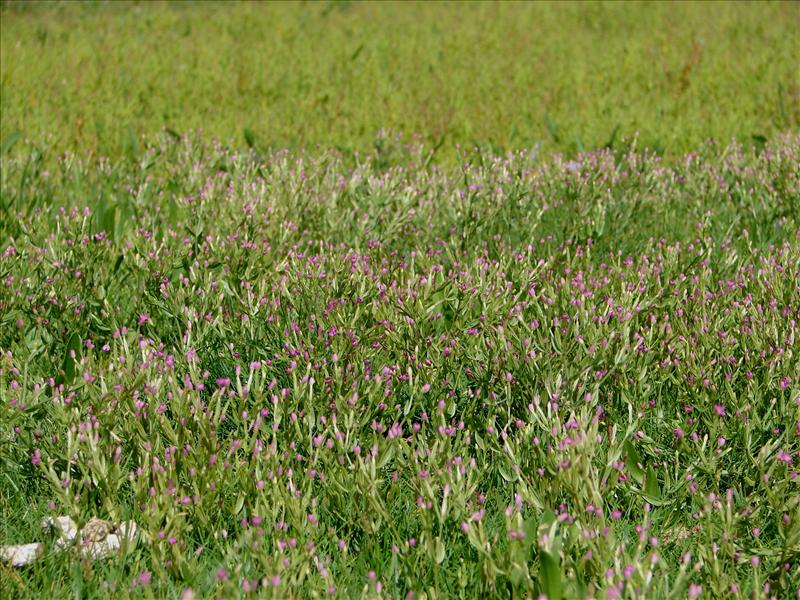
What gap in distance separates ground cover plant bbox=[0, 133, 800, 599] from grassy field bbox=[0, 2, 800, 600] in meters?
0.02

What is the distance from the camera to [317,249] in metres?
6.11

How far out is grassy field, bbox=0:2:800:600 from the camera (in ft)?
9.92

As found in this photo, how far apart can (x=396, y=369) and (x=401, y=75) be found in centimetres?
789

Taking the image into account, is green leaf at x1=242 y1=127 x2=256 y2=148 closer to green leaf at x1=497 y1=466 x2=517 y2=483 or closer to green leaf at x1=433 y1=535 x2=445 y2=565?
green leaf at x1=497 y1=466 x2=517 y2=483

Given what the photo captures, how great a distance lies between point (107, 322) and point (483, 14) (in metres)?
11.5

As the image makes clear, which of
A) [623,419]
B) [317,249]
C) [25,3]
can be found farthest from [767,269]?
[25,3]

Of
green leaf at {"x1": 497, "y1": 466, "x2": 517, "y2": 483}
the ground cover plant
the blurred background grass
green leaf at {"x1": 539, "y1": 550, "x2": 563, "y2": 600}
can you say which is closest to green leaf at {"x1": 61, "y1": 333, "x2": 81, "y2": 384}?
the ground cover plant

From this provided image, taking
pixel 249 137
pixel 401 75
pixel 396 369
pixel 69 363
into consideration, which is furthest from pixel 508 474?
pixel 401 75

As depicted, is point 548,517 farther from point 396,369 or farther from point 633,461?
point 396,369

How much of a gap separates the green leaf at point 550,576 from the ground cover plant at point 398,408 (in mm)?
77

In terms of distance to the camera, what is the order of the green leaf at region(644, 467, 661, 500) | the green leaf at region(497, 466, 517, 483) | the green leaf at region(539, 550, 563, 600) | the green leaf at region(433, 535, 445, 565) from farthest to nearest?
the green leaf at region(644, 467, 661, 500)
the green leaf at region(497, 466, 517, 483)
the green leaf at region(433, 535, 445, 565)
the green leaf at region(539, 550, 563, 600)

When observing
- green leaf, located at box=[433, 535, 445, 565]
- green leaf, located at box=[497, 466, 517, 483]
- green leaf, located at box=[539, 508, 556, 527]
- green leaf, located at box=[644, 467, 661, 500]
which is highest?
green leaf, located at box=[539, 508, 556, 527]

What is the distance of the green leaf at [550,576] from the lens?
8.63 ft

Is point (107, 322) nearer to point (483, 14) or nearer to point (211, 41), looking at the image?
point (211, 41)
